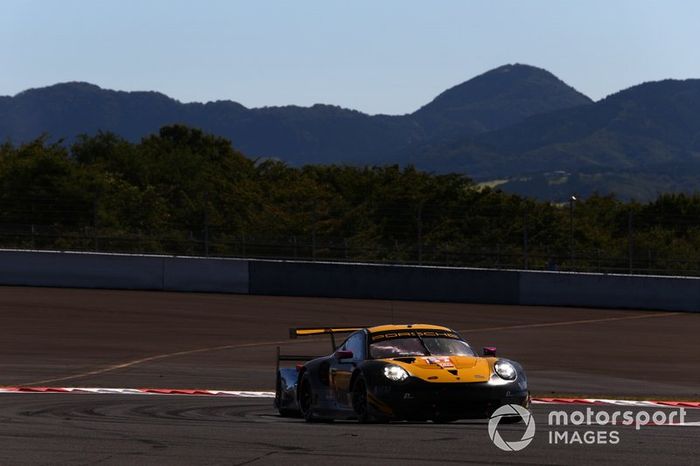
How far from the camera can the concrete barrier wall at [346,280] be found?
32.1 meters

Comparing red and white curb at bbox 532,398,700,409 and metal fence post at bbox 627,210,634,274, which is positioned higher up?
metal fence post at bbox 627,210,634,274

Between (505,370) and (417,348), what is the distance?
1.08m

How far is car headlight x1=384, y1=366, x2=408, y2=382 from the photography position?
1220 cm

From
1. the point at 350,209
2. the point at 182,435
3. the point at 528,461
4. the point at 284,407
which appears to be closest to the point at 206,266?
the point at 350,209

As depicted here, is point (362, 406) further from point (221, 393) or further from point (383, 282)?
point (383, 282)

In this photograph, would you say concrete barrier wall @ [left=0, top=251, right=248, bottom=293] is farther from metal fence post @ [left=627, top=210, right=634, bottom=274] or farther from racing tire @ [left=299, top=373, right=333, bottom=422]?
racing tire @ [left=299, top=373, right=333, bottom=422]

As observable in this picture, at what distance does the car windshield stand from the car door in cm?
16

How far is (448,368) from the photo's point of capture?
12.4 m

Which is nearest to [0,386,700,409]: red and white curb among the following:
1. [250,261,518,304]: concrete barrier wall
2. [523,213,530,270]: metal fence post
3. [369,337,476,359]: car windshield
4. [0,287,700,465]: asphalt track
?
[0,287,700,465]: asphalt track

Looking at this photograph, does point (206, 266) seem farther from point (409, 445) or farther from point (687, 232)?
point (409, 445)

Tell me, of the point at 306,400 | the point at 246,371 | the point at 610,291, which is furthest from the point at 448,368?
the point at 610,291

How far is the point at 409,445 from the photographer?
10180mm

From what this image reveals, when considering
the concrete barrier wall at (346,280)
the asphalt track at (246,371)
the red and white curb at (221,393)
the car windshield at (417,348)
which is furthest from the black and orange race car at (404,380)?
the concrete barrier wall at (346,280)

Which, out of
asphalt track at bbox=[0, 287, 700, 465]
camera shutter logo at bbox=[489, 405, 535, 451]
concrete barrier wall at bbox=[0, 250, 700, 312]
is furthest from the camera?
concrete barrier wall at bbox=[0, 250, 700, 312]
